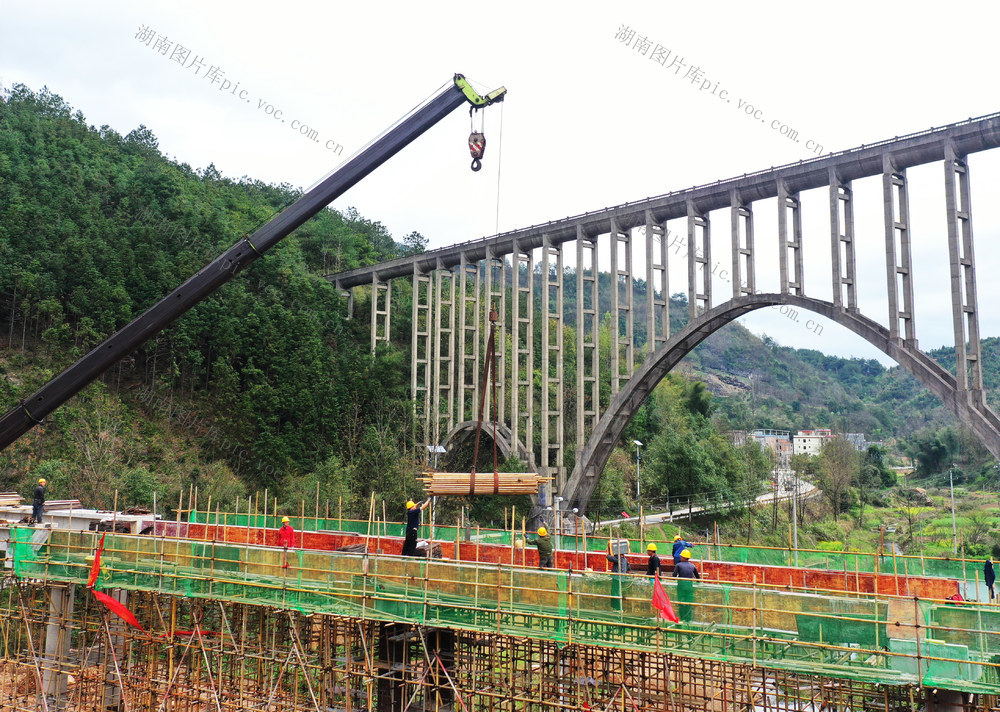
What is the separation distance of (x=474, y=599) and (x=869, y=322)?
15.0 m

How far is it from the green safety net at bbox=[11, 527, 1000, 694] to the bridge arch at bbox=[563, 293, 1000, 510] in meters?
9.58

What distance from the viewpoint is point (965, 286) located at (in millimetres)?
20844

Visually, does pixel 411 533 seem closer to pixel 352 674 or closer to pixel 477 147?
pixel 352 674

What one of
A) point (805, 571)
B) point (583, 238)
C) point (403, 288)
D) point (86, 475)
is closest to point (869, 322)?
point (805, 571)

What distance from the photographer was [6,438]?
1980 centimetres

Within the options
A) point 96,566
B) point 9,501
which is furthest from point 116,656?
point 9,501

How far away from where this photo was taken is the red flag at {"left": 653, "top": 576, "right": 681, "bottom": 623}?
12.4 metres

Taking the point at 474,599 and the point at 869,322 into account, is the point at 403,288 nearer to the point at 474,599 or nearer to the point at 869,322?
the point at 869,322

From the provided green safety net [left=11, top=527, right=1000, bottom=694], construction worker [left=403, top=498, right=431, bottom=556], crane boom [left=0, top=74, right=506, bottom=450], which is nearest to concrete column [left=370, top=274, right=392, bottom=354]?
crane boom [left=0, top=74, right=506, bottom=450]

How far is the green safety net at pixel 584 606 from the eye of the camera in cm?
1116

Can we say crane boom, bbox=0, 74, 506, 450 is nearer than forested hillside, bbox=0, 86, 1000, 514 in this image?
Yes

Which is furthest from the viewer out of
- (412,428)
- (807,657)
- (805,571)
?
(412,428)

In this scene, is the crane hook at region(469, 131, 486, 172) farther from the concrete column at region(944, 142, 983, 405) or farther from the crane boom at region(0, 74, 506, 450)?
the concrete column at region(944, 142, 983, 405)

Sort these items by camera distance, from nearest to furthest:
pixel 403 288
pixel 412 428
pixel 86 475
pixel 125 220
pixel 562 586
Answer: pixel 562 586, pixel 86 475, pixel 412 428, pixel 125 220, pixel 403 288
